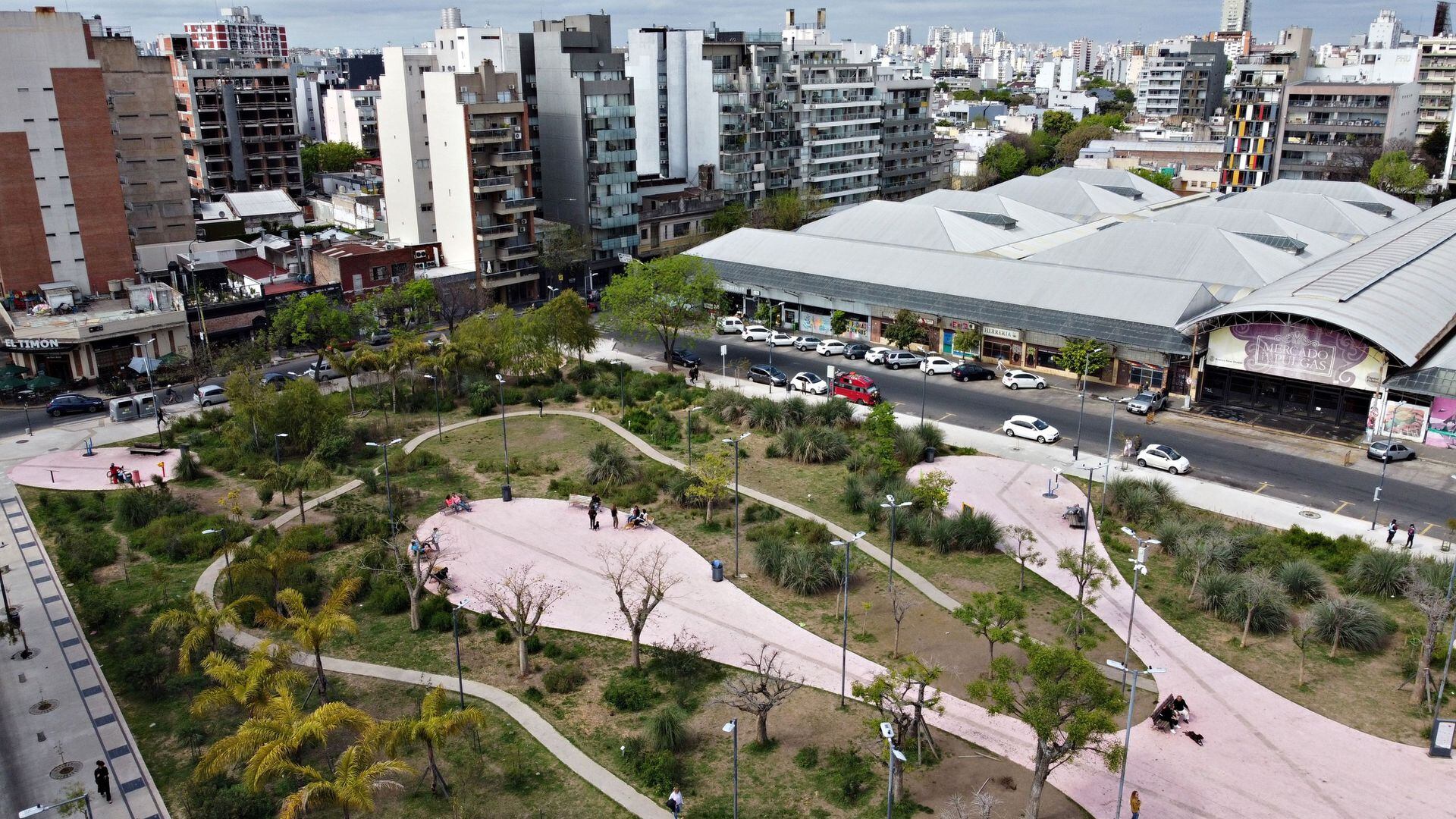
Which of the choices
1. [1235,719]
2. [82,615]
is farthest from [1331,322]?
[82,615]

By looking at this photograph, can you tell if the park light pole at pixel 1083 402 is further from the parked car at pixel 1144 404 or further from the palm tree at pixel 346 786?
the palm tree at pixel 346 786

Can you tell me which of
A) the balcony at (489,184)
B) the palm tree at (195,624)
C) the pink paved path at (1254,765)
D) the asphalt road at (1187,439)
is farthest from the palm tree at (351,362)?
the pink paved path at (1254,765)

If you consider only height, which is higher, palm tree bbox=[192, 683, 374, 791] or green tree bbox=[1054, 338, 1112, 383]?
green tree bbox=[1054, 338, 1112, 383]

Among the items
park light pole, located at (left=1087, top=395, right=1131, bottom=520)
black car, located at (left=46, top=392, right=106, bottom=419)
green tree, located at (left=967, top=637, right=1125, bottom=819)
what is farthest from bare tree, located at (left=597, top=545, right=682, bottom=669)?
black car, located at (left=46, top=392, right=106, bottom=419)

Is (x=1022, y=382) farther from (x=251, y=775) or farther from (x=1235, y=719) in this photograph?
(x=251, y=775)

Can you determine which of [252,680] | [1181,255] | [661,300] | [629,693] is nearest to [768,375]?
[661,300]

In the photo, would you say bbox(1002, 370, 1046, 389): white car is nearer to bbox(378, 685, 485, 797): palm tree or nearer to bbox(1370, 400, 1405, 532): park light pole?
bbox(1370, 400, 1405, 532): park light pole

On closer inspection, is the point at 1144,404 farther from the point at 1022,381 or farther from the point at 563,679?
the point at 563,679
